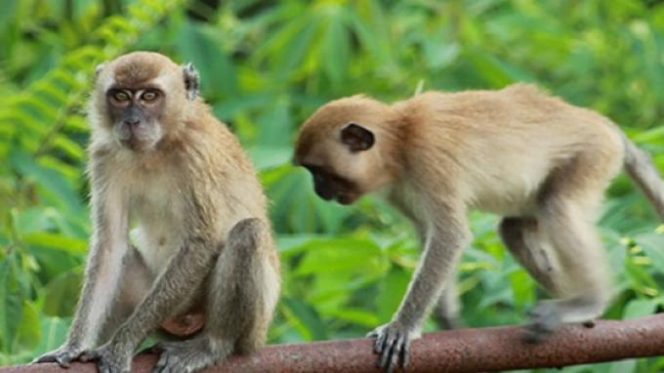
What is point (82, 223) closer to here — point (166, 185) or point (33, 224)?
point (33, 224)

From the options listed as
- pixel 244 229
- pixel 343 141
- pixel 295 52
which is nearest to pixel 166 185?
pixel 244 229

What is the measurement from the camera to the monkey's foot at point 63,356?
7.10 m

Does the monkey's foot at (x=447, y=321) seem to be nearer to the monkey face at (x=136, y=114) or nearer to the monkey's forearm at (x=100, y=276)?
the monkey's forearm at (x=100, y=276)

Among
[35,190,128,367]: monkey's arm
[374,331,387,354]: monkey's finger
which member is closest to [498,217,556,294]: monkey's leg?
[374,331,387,354]: monkey's finger

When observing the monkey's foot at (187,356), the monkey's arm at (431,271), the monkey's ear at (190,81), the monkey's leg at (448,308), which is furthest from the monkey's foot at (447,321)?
the monkey's ear at (190,81)

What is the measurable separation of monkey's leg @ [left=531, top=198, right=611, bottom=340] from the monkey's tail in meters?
0.33

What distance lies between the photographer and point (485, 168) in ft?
27.7

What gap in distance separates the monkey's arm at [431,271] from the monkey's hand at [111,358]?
1.04 meters

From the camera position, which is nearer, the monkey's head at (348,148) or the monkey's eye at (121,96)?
the monkey's eye at (121,96)

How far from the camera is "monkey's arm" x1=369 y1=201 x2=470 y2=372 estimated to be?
7.63 m

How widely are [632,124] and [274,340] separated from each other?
4944 millimetres

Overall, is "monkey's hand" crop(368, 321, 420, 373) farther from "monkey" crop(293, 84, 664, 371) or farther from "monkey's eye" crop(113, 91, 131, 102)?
"monkey's eye" crop(113, 91, 131, 102)

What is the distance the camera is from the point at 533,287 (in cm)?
895

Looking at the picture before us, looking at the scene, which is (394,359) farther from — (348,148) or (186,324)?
(348,148)
